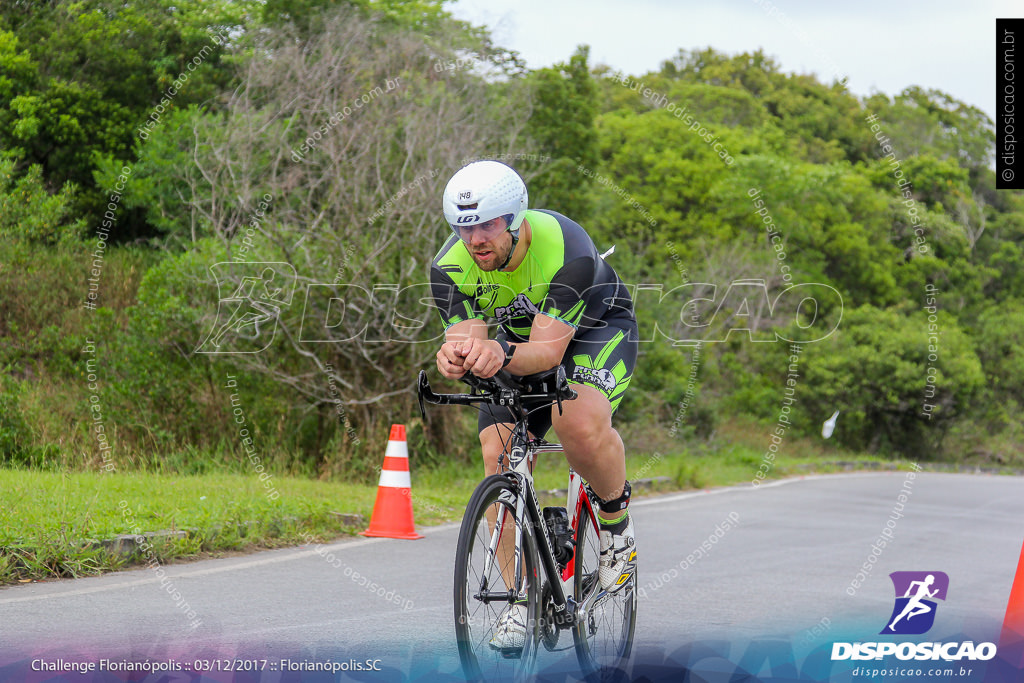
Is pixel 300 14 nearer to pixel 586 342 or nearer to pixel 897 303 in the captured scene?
pixel 586 342

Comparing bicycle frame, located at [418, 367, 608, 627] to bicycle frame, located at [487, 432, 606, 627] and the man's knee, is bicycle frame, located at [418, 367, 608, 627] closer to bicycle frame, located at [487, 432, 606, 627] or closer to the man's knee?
bicycle frame, located at [487, 432, 606, 627]

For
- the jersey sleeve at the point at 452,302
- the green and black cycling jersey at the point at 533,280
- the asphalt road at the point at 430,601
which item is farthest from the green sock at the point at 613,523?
the jersey sleeve at the point at 452,302

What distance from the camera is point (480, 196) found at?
3.91m

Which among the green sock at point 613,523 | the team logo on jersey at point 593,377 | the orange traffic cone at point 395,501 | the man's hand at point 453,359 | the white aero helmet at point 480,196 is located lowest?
the orange traffic cone at point 395,501

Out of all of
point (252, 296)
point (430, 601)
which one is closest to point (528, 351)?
point (430, 601)

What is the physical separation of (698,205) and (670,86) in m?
11.5

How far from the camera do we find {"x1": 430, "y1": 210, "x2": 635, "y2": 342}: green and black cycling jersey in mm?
4180

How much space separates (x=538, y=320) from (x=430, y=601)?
9.01 ft

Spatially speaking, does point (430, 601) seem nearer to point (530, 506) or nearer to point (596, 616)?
point (596, 616)

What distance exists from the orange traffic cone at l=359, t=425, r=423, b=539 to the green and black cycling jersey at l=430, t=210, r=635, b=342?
435cm

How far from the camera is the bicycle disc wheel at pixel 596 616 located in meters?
4.43

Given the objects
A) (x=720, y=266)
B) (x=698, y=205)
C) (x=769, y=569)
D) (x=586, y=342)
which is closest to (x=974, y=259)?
(x=698, y=205)

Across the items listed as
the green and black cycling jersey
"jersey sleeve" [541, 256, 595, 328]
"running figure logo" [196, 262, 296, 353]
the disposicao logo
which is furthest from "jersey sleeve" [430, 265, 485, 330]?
"running figure logo" [196, 262, 296, 353]

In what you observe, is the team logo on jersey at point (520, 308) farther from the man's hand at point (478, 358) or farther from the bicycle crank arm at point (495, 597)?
the bicycle crank arm at point (495, 597)
